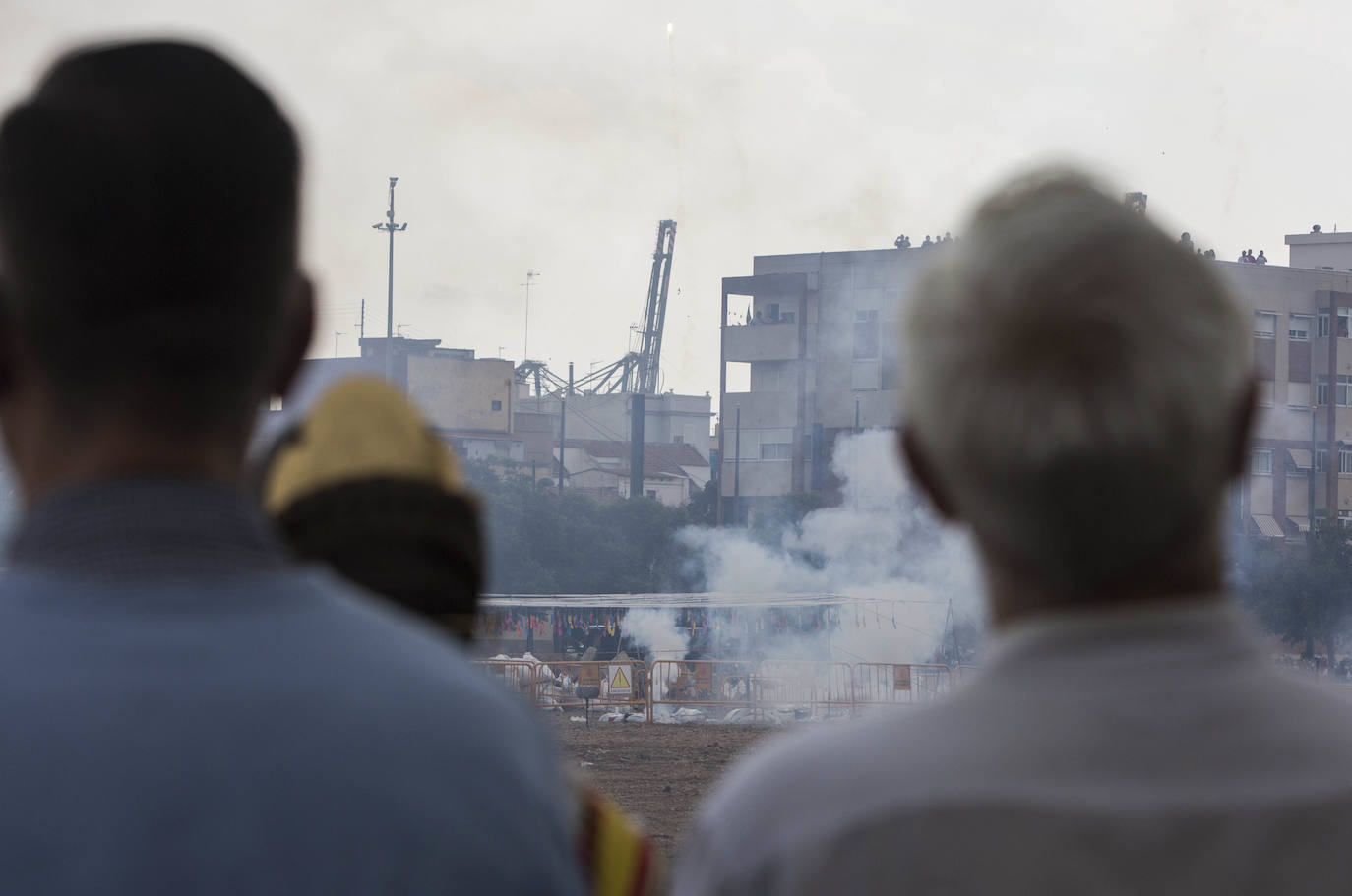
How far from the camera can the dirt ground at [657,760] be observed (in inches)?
747

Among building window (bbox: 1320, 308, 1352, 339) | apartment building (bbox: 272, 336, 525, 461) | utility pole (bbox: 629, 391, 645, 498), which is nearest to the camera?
utility pole (bbox: 629, 391, 645, 498)

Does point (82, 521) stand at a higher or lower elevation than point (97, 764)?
higher

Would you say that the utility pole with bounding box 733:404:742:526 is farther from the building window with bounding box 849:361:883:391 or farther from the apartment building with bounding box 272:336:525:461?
the apartment building with bounding box 272:336:525:461

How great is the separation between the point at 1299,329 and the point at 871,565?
73.5ft

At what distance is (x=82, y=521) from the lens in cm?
134

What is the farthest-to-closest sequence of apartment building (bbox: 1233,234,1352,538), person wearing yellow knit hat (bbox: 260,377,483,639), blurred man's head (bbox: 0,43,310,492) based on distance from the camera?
apartment building (bbox: 1233,234,1352,538) < person wearing yellow knit hat (bbox: 260,377,483,639) < blurred man's head (bbox: 0,43,310,492)

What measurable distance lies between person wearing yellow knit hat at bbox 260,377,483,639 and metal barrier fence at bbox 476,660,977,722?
85.1 ft

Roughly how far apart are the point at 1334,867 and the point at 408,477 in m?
1.13

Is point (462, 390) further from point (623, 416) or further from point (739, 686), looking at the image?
point (739, 686)

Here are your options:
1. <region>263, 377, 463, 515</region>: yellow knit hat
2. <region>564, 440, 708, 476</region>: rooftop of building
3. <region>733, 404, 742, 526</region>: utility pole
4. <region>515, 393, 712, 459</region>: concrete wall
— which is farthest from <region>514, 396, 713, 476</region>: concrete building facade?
<region>263, 377, 463, 515</region>: yellow knit hat

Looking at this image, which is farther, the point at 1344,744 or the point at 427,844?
the point at 1344,744

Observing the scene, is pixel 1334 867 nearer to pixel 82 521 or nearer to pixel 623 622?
pixel 82 521

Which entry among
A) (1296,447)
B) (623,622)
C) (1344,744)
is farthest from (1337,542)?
(1344,744)

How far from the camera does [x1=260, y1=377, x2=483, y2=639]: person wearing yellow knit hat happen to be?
1799 mm
